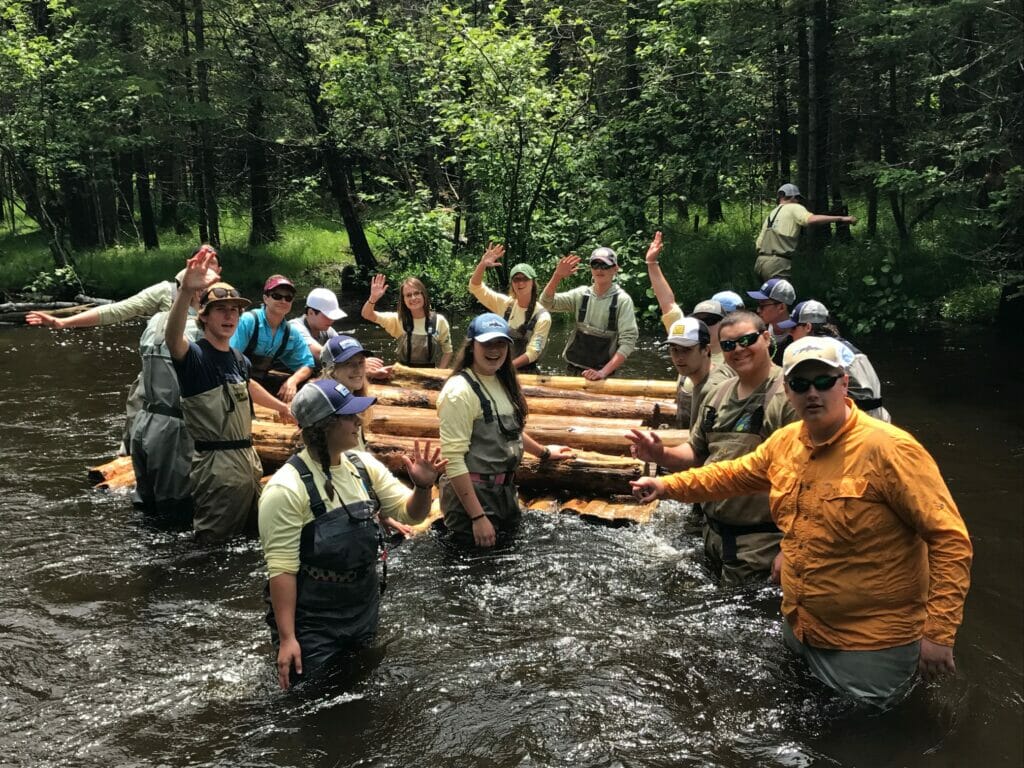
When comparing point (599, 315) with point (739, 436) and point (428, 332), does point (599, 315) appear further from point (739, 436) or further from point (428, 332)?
point (739, 436)

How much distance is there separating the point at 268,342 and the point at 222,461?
1574 millimetres

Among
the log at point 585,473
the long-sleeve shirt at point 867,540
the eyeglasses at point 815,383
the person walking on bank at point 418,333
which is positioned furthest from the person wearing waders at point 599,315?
the eyeglasses at point 815,383

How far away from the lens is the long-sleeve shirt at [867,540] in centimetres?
376

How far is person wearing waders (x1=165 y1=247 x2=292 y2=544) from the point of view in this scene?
6.38m

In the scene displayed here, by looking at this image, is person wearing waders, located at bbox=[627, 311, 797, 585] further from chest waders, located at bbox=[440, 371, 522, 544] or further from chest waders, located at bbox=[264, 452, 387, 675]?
chest waders, located at bbox=[264, 452, 387, 675]

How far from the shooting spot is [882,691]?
426cm

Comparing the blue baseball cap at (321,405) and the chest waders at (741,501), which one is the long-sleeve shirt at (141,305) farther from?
the chest waders at (741,501)

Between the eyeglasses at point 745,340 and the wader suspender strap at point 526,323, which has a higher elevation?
the eyeglasses at point 745,340

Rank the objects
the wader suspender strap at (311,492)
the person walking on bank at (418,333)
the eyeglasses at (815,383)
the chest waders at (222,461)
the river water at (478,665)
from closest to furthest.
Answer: the eyeglasses at (815,383)
the wader suspender strap at (311,492)
the river water at (478,665)
the chest waders at (222,461)
the person walking on bank at (418,333)

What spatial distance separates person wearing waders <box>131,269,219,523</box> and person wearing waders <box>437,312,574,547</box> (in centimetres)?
265

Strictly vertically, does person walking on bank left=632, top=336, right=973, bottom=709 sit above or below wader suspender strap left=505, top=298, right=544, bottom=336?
below

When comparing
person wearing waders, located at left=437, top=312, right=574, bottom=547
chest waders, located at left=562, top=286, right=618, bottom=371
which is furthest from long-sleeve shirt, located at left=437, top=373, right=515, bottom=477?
chest waders, located at left=562, top=286, right=618, bottom=371

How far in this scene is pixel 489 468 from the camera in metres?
6.51

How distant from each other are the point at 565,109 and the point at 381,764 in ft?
50.9
